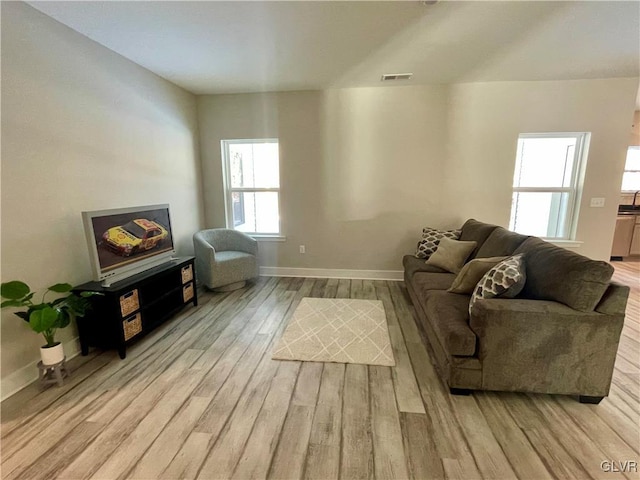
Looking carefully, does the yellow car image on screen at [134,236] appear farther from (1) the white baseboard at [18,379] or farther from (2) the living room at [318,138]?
(1) the white baseboard at [18,379]

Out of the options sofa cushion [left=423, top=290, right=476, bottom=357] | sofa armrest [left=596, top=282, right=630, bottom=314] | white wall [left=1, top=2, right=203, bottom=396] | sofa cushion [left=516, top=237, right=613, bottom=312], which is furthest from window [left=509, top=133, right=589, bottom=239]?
white wall [left=1, top=2, right=203, bottom=396]

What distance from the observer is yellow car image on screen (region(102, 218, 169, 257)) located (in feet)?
7.70

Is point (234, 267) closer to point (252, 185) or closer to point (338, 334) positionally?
point (252, 185)

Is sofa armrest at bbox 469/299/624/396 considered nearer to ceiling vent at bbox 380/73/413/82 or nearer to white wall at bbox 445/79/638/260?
white wall at bbox 445/79/638/260

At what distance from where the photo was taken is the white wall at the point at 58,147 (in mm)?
1899

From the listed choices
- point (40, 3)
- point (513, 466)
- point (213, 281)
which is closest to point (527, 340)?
point (513, 466)

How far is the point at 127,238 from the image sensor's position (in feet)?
8.14

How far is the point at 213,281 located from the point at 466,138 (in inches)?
144

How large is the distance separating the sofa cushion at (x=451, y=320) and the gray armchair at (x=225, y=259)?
2.28m

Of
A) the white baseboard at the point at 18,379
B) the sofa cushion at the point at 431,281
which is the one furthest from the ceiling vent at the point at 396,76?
the white baseboard at the point at 18,379

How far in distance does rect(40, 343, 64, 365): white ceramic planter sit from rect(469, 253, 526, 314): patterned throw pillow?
2807 mm

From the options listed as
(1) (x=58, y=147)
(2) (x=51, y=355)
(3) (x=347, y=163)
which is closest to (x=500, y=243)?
(3) (x=347, y=163)

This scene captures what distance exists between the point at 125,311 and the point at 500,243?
3.23 metres

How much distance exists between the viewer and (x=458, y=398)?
188cm
